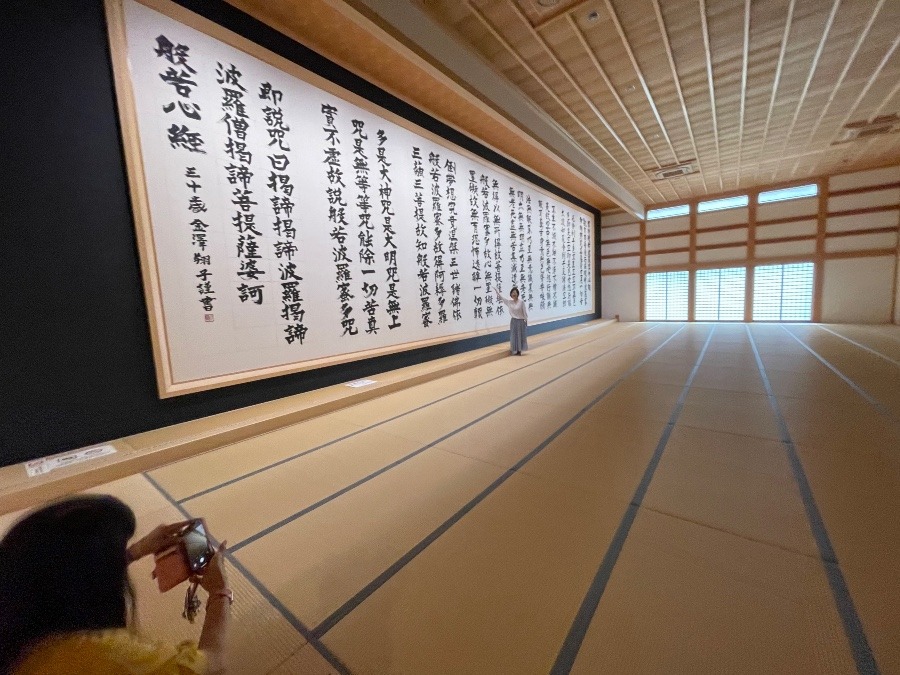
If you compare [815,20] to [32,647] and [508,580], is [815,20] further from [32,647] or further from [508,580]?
[32,647]

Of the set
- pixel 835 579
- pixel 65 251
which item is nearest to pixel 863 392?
pixel 835 579

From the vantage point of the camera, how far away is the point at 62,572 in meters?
0.51

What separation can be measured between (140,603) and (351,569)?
2.30 ft

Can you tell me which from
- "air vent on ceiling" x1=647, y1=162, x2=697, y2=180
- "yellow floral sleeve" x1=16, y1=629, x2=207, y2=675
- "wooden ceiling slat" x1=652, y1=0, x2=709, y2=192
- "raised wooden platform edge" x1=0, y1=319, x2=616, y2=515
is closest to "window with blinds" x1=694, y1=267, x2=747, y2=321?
"air vent on ceiling" x1=647, y1=162, x2=697, y2=180

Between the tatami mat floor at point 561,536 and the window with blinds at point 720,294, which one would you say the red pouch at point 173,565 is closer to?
the tatami mat floor at point 561,536

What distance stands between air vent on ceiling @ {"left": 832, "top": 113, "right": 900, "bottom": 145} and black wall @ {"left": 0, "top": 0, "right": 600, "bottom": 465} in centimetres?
1023

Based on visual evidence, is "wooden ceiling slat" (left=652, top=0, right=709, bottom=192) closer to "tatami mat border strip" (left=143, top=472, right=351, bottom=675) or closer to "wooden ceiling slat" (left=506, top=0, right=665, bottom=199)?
"wooden ceiling slat" (left=506, top=0, right=665, bottom=199)

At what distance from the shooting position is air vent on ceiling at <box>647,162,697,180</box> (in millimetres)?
7809

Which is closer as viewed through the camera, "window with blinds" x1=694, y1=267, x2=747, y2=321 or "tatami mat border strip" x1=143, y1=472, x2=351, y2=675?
"tatami mat border strip" x1=143, y1=472, x2=351, y2=675

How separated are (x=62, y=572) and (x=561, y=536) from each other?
1.47 metres

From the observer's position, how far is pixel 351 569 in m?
1.32

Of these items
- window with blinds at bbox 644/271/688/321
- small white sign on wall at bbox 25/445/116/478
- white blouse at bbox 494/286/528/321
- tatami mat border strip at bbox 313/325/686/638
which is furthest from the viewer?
window with blinds at bbox 644/271/688/321

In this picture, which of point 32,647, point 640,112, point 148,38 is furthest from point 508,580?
point 640,112

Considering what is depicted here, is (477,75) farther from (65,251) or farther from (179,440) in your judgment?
(179,440)
